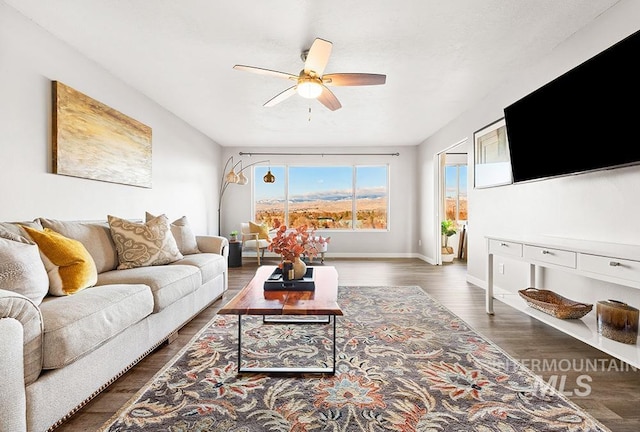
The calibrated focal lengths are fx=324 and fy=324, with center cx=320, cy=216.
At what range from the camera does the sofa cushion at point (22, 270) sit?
1570mm

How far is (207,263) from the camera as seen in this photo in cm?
329

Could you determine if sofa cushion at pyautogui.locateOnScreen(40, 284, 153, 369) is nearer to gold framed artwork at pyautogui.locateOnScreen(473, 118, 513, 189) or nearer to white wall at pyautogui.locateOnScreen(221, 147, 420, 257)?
gold framed artwork at pyautogui.locateOnScreen(473, 118, 513, 189)

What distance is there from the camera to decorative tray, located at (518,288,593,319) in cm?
228

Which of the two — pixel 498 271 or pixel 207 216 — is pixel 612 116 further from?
pixel 207 216

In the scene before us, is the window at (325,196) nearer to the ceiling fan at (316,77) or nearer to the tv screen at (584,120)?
the tv screen at (584,120)

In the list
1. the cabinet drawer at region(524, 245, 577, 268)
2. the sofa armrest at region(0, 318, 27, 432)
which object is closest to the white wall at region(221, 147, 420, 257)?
the cabinet drawer at region(524, 245, 577, 268)

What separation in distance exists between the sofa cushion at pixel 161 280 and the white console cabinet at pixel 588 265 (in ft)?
9.05

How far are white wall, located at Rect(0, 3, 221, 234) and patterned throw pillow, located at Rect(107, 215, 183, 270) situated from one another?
43 cm

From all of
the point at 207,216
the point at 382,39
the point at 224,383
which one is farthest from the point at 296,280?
the point at 207,216

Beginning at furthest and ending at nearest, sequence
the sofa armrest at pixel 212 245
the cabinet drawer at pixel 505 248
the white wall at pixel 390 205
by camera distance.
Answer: the white wall at pixel 390 205, the sofa armrest at pixel 212 245, the cabinet drawer at pixel 505 248

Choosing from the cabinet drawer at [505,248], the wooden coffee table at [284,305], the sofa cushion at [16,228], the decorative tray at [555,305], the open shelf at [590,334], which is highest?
the sofa cushion at [16,228]

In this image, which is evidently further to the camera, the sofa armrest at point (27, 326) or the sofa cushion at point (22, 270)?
the sofa cushion at point (22, 270)

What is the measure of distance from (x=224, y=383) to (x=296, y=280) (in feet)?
2.68

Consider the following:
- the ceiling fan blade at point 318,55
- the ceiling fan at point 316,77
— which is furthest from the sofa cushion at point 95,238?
the ceiling fan blade at point 318,55
